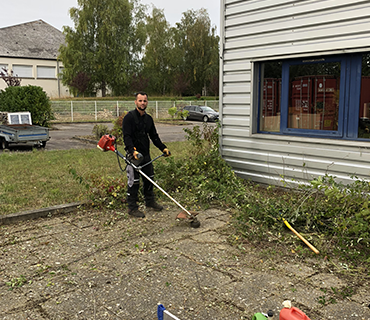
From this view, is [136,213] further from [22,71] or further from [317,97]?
[22,71]

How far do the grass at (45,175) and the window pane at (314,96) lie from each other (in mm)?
4086

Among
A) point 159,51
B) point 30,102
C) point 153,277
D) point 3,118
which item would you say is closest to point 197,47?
point 159,51

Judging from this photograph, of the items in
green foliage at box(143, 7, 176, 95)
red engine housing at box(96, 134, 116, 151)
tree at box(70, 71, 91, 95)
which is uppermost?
green foliage at box(143, 7, 176, 95)

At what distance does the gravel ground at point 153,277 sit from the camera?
3.54 metres

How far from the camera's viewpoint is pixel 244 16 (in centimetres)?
772

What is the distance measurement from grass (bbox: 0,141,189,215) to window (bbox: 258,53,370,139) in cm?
384

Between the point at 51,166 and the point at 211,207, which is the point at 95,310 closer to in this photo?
the point at 211,207

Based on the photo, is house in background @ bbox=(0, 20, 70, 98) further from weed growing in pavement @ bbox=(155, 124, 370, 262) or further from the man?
the man

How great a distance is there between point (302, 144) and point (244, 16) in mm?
2703

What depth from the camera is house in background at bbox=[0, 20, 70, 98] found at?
1843 inches

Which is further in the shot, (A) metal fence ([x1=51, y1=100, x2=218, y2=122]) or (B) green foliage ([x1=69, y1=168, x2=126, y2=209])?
(A) metal fence ([x1=51, y1=100, x2=218, y2=122])

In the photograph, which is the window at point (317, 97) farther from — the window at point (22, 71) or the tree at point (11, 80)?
the window at point (22, 71)

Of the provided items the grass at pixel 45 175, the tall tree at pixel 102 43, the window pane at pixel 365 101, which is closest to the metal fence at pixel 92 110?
the tall tree at pixel 102 43

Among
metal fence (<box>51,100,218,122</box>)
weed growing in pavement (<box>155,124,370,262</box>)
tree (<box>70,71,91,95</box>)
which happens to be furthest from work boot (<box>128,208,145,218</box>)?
tree (<box>70,71,91,95</box>)
